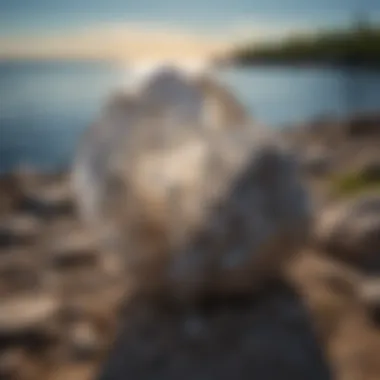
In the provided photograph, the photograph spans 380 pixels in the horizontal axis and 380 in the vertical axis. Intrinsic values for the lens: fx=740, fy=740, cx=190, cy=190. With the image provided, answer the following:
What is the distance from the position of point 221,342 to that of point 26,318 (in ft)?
0.82

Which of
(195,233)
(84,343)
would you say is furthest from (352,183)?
(84,343)

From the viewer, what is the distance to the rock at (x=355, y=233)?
3.42 ft

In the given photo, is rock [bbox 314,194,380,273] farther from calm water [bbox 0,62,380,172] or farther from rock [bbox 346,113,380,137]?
rock [bbox 346,113,380,137]

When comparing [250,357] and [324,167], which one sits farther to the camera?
[324,167]

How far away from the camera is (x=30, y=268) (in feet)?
3.56

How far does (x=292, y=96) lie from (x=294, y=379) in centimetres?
52

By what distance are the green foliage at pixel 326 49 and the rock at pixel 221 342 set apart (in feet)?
1.22

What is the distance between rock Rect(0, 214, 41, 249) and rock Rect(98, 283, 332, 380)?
1.15 feet

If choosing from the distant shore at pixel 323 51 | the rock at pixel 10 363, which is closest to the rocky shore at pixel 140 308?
the rock at pixel 10 363

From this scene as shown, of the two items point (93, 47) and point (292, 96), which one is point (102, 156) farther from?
point (292, 96)

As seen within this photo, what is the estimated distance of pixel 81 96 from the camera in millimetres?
1114

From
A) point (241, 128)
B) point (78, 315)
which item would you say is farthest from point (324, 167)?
point (78, 315)

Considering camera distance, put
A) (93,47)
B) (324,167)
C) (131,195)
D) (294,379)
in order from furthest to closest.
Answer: (324,167) < (93,47) < (131,195) < (294,379)

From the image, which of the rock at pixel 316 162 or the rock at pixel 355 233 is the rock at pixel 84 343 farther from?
the rock at pixel 316 162
